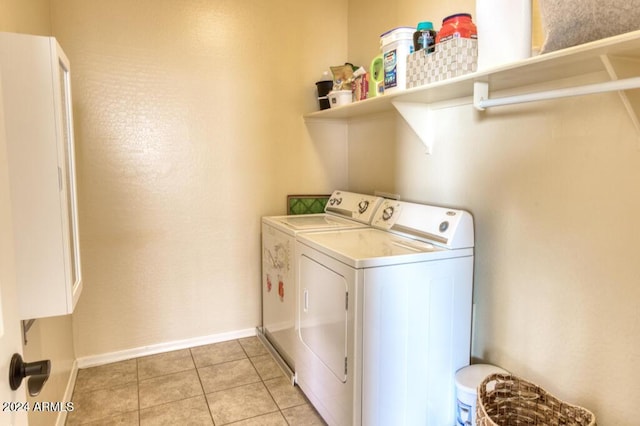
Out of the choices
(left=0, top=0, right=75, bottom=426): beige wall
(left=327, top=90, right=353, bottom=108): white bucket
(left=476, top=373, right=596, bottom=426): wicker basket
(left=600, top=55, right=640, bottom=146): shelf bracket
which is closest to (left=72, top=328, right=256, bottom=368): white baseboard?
(left=0, top=0, right=75, bottom=426): beige wall

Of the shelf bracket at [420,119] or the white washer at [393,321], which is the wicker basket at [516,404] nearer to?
the white washer at [393,321]

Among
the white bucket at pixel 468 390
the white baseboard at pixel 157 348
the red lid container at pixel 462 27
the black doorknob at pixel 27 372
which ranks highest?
the red lid container at pixel 462 27

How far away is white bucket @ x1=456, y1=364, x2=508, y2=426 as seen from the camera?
1707 millimetres

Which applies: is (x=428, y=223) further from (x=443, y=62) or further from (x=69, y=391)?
(x=69, y=391)

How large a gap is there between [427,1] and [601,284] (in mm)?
1635

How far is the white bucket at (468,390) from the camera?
5.60 ft

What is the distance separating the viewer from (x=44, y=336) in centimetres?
175

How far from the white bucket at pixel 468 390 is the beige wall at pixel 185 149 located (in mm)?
1641

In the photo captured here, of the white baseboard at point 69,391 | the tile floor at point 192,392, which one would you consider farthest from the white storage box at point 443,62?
the white baseboard at point 69,391

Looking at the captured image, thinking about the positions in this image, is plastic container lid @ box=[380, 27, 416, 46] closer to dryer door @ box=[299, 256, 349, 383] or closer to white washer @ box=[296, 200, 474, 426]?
white washer @ box=[296, 200, 474, 426]

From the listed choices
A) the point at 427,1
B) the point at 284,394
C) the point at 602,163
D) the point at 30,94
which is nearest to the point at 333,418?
the point at 284,394

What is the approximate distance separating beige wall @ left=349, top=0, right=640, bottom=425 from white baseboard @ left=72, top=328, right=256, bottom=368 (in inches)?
67.2

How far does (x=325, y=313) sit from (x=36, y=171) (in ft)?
4.06

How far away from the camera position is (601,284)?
145 cm
